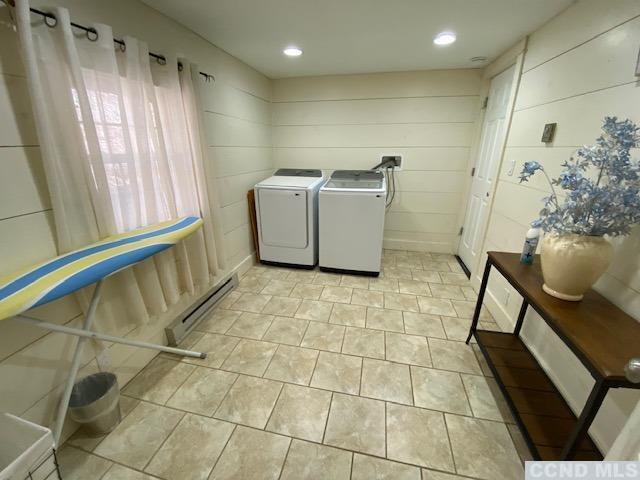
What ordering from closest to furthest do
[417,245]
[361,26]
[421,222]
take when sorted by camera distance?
1. [361,26]
2. [421,222]
3. [417,245]

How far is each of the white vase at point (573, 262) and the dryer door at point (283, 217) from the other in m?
1.99

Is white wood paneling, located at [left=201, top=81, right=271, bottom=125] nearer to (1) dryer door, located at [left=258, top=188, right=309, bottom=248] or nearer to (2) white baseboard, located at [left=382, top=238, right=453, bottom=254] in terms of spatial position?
(1) dryer door, located at [left=258, top=188, right=309, bottom=248]

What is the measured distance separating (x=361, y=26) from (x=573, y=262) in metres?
1.91

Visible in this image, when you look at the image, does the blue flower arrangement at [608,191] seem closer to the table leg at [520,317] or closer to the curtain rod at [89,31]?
the table leg at [520,317]

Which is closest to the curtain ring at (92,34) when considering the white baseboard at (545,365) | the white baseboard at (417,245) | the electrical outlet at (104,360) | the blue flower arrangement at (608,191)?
the electrical outlet at (104,360)

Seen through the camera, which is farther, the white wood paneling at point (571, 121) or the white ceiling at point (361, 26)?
the white ceiling at point (361, 26)

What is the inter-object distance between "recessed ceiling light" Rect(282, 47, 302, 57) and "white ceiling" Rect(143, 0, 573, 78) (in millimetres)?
55

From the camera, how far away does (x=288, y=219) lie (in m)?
2.78

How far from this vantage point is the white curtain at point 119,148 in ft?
3.55

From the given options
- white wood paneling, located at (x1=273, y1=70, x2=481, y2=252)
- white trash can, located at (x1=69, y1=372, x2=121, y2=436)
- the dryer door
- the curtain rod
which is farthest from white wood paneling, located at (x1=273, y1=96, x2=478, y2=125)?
white trash can, located at (x1=69, y1=372, x2=121, y2=436)

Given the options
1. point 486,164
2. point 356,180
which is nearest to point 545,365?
point 486,164

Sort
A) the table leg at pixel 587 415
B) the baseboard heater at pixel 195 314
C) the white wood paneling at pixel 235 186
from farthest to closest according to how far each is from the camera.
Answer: the white wood paneling at pixel 235 186 → the baseboard heater at pixel 195 314 → the table leg at pixel 587 415

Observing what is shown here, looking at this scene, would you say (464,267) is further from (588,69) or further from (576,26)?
(576,26)

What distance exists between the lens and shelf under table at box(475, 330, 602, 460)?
111 centimetres
